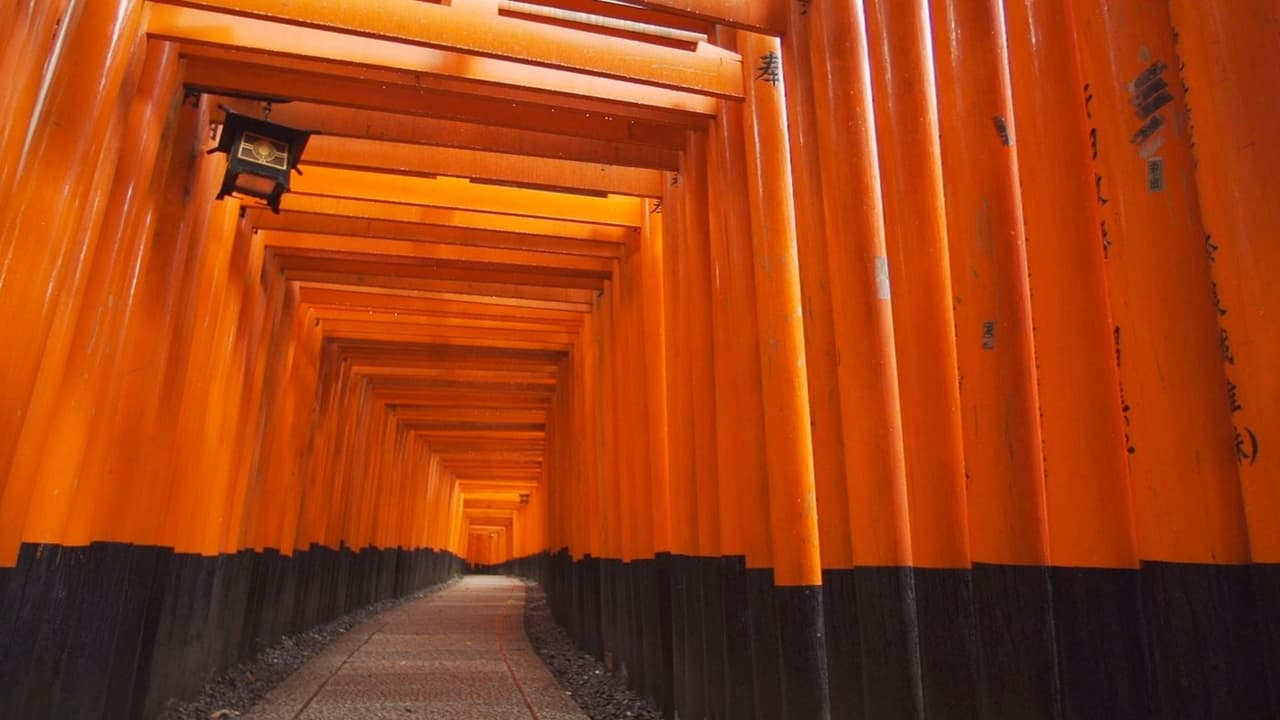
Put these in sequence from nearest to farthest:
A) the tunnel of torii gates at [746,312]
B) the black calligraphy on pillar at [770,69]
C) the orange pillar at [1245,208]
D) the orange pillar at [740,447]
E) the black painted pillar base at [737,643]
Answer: the orange pillar at [1245,208] < the tunnel of torii gates at [746,312] < the orange pillar at [740,447] < the black painted pillar base at [737,643] < the black calligraphy on pillar at [770,69]

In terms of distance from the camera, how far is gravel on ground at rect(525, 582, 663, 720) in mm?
7832

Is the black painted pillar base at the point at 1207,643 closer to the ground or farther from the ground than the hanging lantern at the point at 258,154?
closer to the ground

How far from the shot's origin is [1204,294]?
216 cm

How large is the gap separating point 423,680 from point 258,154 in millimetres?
5237

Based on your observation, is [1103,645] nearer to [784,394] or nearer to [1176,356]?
[1176,356]

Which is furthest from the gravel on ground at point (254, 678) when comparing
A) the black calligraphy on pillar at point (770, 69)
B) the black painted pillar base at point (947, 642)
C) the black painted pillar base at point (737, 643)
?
the black calligraphy on pillar at point (770, 69)

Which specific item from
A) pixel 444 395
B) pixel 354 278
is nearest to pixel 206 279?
pixel 354 278

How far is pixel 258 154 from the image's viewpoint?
638 cm

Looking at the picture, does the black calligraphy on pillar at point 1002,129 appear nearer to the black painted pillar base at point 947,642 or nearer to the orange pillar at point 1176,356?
the orange pillar at point 1176,356

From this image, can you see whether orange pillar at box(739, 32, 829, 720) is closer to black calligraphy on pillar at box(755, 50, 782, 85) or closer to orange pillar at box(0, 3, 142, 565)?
black calligraphy on pillar at box(755, 50, 782, 85)

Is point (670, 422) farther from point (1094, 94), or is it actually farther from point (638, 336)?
point (1094, 94)

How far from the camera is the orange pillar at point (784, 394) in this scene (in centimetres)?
455

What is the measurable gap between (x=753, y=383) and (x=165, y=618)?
16.8 feet

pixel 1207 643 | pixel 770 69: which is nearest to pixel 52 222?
pixel 770 69
